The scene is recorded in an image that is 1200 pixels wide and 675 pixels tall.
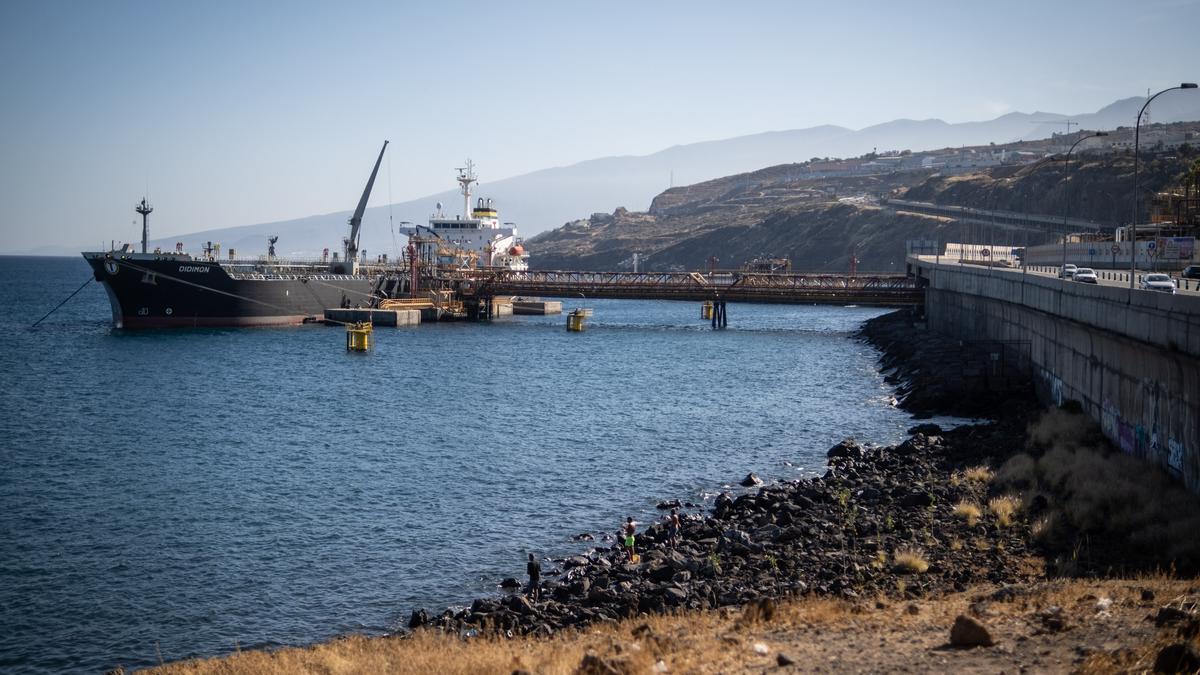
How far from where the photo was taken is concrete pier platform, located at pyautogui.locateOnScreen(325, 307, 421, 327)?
93625 millimetres

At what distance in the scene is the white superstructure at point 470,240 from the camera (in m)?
113

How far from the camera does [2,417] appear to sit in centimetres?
4400

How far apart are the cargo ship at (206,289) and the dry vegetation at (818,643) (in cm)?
6881

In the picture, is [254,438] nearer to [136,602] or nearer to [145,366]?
[136,602]

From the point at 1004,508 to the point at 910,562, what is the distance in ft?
16.3

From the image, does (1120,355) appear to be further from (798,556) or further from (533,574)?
(533,574)

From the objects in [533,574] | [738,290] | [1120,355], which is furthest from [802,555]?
[738,290]

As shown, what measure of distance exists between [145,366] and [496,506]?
40.4 m

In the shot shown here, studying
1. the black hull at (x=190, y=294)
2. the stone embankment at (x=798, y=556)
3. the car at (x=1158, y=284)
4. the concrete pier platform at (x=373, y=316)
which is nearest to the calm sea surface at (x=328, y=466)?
the stone embankment at (x=798, y=556)

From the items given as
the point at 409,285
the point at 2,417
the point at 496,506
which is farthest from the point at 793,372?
the point at 409,285

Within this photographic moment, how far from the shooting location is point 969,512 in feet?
77.3

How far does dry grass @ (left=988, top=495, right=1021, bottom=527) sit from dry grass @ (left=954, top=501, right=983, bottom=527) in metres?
0.34

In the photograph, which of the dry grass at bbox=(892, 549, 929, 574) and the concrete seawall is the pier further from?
the dry grass at bbox=(892, 549, 929, 574)

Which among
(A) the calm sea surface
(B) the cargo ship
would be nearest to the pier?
(A) the calm sea surface
